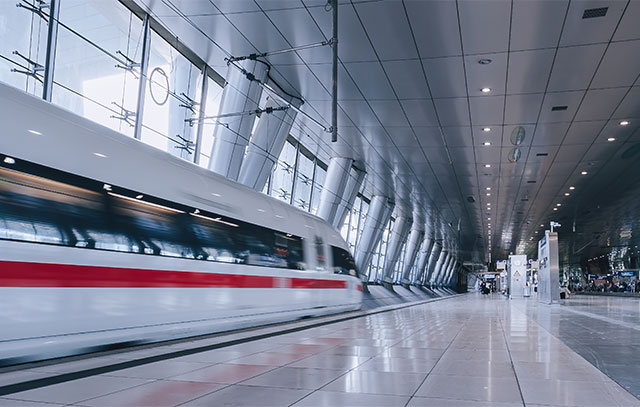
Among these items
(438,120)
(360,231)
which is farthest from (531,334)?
(360,231)

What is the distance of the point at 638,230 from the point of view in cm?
4544

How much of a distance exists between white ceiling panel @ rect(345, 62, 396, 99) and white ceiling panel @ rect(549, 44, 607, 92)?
13.9ft

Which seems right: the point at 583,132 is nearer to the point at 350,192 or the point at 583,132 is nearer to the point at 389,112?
the point at 389,112

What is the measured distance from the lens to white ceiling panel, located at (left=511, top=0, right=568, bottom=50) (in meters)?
10.4

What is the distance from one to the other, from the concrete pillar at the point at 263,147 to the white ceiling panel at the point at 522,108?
253 inches

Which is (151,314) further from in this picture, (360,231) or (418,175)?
(360,231)

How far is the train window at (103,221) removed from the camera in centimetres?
604

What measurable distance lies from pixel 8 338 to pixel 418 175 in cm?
2239

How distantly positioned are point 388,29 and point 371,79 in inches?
117

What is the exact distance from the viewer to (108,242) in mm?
7242

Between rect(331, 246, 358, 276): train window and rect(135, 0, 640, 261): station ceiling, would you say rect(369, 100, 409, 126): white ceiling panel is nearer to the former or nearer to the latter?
rect(135, 0, 640, 261): station ceiling

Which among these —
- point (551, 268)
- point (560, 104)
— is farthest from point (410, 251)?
point (560, 104)

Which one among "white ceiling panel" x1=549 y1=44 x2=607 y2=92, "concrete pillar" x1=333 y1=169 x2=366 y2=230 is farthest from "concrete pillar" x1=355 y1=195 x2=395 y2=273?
"white ceiling panel" x1=549 y1=44 x2=607 y2=92

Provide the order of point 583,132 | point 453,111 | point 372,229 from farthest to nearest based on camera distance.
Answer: point 372,229 < point 583,132 < point 453,111
